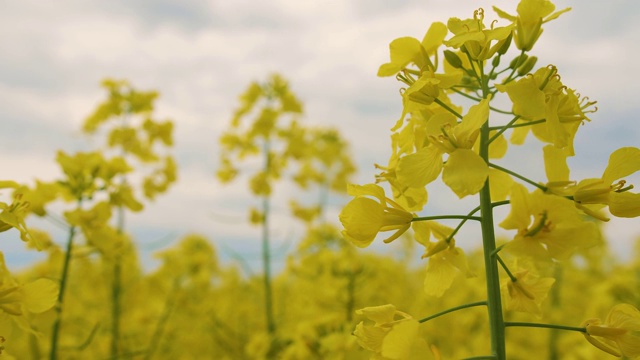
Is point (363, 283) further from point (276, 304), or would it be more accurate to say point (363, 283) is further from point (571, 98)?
point (571, 98)

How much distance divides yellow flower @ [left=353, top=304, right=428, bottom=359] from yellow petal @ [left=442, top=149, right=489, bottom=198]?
28cm

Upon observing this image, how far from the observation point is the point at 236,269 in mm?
7051

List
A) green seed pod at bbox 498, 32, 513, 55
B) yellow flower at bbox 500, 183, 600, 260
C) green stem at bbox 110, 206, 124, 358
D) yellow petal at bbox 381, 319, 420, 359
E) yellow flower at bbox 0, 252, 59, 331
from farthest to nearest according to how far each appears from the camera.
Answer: green stem at bbox 110, 206, 124, 358 < yellow flower at bbox 0, 252, 59, 331 < green seed pod at bbox 498, 32, 513, 55 < yellow flower at bbox 500, 183, 600, 260 < yellow petal at bbox 381, 319, 420, 359

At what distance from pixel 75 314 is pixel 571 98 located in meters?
4.12

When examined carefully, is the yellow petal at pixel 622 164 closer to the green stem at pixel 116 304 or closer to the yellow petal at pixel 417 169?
the yellow petal at pixel 417 169

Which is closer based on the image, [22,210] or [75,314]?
[22,210]

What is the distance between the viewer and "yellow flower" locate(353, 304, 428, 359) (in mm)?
1173

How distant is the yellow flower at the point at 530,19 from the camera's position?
1.41 m

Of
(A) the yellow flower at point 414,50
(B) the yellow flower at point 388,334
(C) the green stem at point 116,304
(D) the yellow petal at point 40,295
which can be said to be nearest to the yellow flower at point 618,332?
(B) the yellow flower at point 388,334

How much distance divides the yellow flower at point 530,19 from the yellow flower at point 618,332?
24.9 inches

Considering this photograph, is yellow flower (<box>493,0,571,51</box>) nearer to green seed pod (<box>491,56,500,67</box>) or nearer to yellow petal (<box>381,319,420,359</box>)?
green seed pod (<box>491,56,500,67</box>)

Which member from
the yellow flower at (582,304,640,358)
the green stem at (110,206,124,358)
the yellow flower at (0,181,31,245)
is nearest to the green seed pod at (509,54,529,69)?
the yellow flower at (582,304,640,358)

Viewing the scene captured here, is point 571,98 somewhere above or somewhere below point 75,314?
above

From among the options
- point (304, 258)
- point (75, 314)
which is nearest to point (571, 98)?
point (304, 258)
